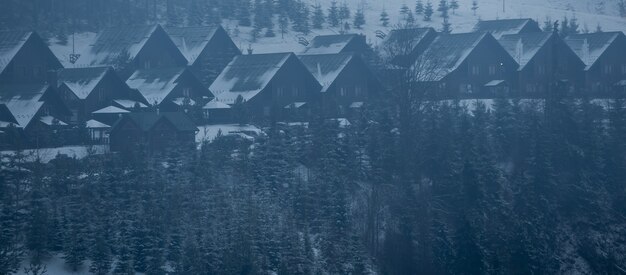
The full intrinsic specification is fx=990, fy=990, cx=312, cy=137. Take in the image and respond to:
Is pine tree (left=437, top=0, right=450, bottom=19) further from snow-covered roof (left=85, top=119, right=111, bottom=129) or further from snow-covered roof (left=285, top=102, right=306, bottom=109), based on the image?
snow-covered roof (left=85, top=119, right=111, bottom=129)

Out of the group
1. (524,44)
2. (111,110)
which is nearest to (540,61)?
(524,44)

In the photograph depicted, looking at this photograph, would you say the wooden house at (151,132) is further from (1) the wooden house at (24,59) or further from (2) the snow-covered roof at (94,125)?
(1) the wooden house at (24,59)

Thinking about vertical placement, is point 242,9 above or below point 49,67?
above

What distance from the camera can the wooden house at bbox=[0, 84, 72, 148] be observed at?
3606 centimetres

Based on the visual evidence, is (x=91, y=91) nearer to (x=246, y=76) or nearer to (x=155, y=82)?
(x=155, y=82)

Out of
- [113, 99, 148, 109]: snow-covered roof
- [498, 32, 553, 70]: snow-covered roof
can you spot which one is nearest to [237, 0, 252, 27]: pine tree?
[498, 32, 553, 70]: snow-covered roof

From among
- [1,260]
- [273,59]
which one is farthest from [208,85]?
[1,260]

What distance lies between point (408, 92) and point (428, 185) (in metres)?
5.06

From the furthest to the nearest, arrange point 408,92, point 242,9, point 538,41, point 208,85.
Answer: point 242,9 → point 538,41 → point 208,85 → point 408,92

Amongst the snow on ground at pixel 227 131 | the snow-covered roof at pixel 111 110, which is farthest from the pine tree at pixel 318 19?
the snow-covered roof at pixel 111 110

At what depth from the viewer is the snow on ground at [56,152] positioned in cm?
3169

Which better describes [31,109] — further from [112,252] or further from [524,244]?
[524,244]

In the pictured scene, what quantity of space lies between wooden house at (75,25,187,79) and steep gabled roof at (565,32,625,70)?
70.3 ft

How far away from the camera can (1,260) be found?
25.4 meters
